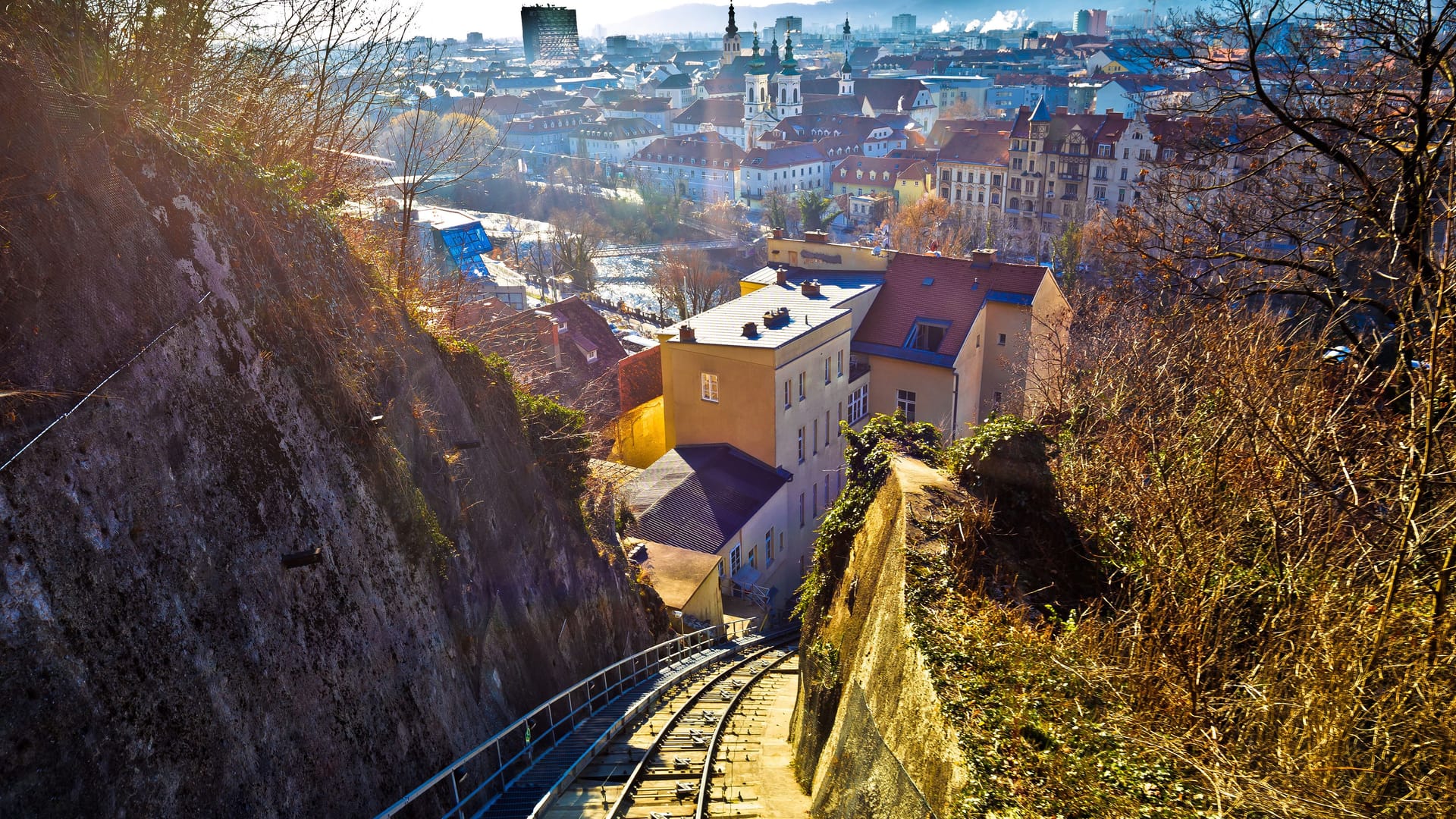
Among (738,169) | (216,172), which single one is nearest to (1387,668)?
(216,172)

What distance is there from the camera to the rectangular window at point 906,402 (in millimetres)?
30141

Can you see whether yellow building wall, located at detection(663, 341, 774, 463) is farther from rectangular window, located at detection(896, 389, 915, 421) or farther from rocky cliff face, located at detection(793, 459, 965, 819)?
rocky cliff face, located at detection(793, 459, 965, 819)

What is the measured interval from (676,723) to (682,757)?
5.09 feet

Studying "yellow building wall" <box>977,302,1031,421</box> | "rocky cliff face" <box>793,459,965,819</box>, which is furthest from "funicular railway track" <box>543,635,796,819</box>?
"yellow building wall" <box>977,302,1031,421</box>

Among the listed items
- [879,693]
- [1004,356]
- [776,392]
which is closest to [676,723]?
[879,693]

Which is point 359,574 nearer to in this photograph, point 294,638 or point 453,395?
point 294,638

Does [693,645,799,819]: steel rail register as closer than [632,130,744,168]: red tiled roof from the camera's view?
Yes

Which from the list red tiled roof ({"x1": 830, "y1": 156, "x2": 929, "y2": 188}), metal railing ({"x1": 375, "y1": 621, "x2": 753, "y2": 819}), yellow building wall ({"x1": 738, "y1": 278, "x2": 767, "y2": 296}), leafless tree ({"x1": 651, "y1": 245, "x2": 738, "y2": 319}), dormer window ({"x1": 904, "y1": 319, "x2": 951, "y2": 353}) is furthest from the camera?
red tiled roof ({"x1": 830, "y1": 156, "x2": 929, "y2": 188})

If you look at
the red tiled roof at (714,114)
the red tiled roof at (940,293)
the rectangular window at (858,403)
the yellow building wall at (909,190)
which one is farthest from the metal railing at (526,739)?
the red tiled roof at (714,114)

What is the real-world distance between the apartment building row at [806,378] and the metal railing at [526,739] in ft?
20.1

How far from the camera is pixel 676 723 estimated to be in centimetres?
1357

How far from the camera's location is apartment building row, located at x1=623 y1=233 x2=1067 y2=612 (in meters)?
24.6

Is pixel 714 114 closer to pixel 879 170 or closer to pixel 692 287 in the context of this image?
pixel 879 170

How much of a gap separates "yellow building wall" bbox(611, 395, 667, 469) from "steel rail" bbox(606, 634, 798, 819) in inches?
445
